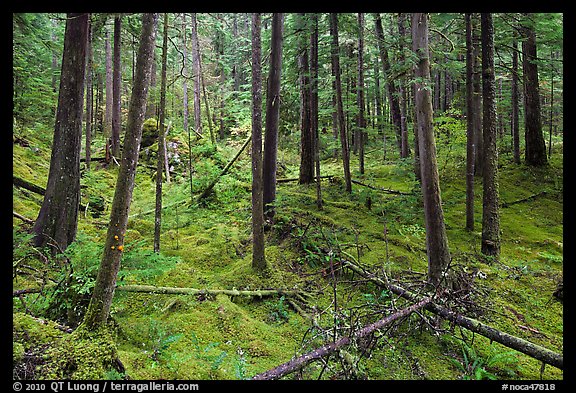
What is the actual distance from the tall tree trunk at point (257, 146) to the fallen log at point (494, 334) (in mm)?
2802

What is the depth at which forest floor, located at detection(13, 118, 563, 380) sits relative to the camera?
445 centimetres

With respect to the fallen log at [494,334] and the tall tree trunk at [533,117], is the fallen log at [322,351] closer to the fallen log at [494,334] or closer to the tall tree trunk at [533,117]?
the fallen log at [494,334]

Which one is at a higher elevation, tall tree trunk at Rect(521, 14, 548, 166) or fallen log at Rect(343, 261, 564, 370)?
tall tree trunk at Rect(521, 14, 548, 166)

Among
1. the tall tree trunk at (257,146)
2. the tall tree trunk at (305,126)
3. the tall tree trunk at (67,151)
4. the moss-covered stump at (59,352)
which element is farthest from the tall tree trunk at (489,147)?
the tall tree trunk at (67,151)

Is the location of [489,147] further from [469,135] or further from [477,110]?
[477,110]

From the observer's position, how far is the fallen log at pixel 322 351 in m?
3.28

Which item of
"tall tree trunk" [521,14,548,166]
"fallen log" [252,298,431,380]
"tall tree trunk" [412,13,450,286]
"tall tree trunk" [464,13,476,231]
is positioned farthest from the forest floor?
"tall tree trunk" [521,14,548,166]

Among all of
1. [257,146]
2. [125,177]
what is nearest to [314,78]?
[257,146]

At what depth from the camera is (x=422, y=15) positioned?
18.9ft

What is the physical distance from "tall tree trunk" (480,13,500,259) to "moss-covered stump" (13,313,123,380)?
8603 millimetres

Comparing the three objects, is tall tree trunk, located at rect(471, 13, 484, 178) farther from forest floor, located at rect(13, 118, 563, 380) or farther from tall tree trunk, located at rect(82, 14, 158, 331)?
tall tree trunk, located at rect(82, 14, 158, 331)

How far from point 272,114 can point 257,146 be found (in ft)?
10.1
